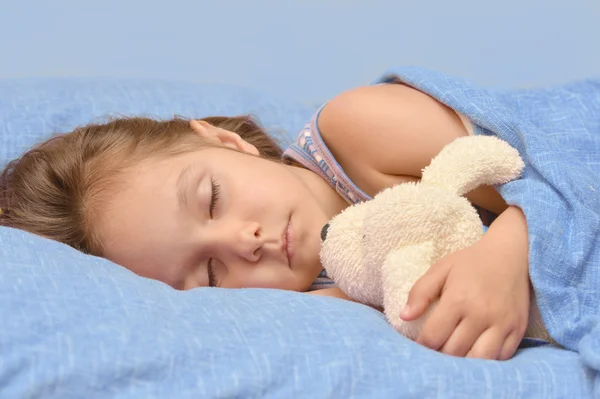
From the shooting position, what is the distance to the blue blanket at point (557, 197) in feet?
2.81

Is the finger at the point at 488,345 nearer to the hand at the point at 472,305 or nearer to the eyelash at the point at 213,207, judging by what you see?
the hand at the point at 472,305

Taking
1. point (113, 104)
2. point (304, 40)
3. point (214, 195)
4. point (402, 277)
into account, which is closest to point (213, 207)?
point (214, 195)

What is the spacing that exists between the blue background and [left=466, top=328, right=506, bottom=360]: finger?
135cm

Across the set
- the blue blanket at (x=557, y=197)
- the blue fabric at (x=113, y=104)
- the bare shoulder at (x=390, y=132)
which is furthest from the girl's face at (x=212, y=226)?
the blue fabric at (x=113, y=104)

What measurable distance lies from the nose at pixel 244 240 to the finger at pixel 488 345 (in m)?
0.30

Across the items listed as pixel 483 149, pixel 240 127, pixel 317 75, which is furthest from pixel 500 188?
pixel 317 75

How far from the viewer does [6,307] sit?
0.74 metres

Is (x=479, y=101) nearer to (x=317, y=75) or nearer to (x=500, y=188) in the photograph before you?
(x=500, y=188)

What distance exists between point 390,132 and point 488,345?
35cm

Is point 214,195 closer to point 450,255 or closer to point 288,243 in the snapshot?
point 288,243

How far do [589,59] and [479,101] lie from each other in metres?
1.20

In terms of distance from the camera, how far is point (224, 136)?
1.22m

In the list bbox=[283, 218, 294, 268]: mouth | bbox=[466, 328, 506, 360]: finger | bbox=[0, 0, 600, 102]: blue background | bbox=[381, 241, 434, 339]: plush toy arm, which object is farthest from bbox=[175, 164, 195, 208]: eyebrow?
bbox=[0, 0, 600, 102]: blue background

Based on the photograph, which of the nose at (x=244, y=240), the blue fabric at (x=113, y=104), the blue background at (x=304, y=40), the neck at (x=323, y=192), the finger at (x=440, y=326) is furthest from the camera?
the blue background at (x=304, y=40)
